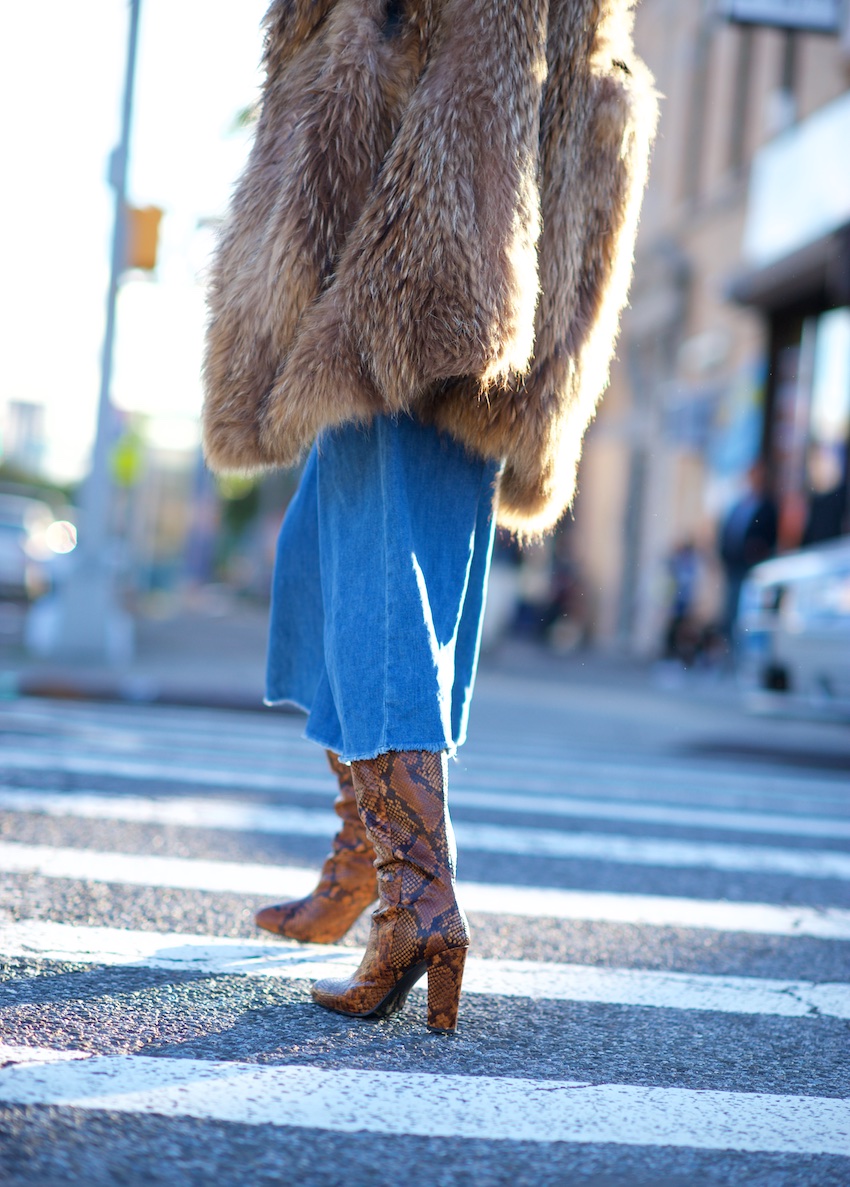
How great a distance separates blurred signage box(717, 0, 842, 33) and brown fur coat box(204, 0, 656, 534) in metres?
10.1

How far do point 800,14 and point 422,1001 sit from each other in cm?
1123

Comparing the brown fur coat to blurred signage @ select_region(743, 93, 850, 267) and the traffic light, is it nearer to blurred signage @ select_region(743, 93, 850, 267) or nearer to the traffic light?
the traffic light

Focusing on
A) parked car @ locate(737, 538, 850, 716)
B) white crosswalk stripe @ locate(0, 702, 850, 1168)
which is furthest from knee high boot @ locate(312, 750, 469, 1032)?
parked car @ locate(737, 538, 850, 716)

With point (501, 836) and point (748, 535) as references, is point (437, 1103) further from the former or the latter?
point (748, 535)

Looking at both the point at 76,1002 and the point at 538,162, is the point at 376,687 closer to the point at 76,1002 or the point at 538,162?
the point at 76,1002

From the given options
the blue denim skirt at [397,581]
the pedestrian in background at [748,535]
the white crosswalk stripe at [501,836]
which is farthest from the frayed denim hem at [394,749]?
the pedestrian in background at [748,535]

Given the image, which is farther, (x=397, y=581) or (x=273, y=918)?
(x=273, y=918)

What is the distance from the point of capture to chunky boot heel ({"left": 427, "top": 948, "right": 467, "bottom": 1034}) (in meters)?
2.10

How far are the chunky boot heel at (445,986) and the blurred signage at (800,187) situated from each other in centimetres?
1207

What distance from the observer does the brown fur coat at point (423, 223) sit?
2139 mm

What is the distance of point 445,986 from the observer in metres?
2.10

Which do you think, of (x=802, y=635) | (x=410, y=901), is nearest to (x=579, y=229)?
(x=410, y=901)

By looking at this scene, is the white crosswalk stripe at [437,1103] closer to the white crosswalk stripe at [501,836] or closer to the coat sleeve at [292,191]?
the coat sleeve at [292,191]

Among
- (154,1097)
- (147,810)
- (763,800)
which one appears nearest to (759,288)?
(763,800)
